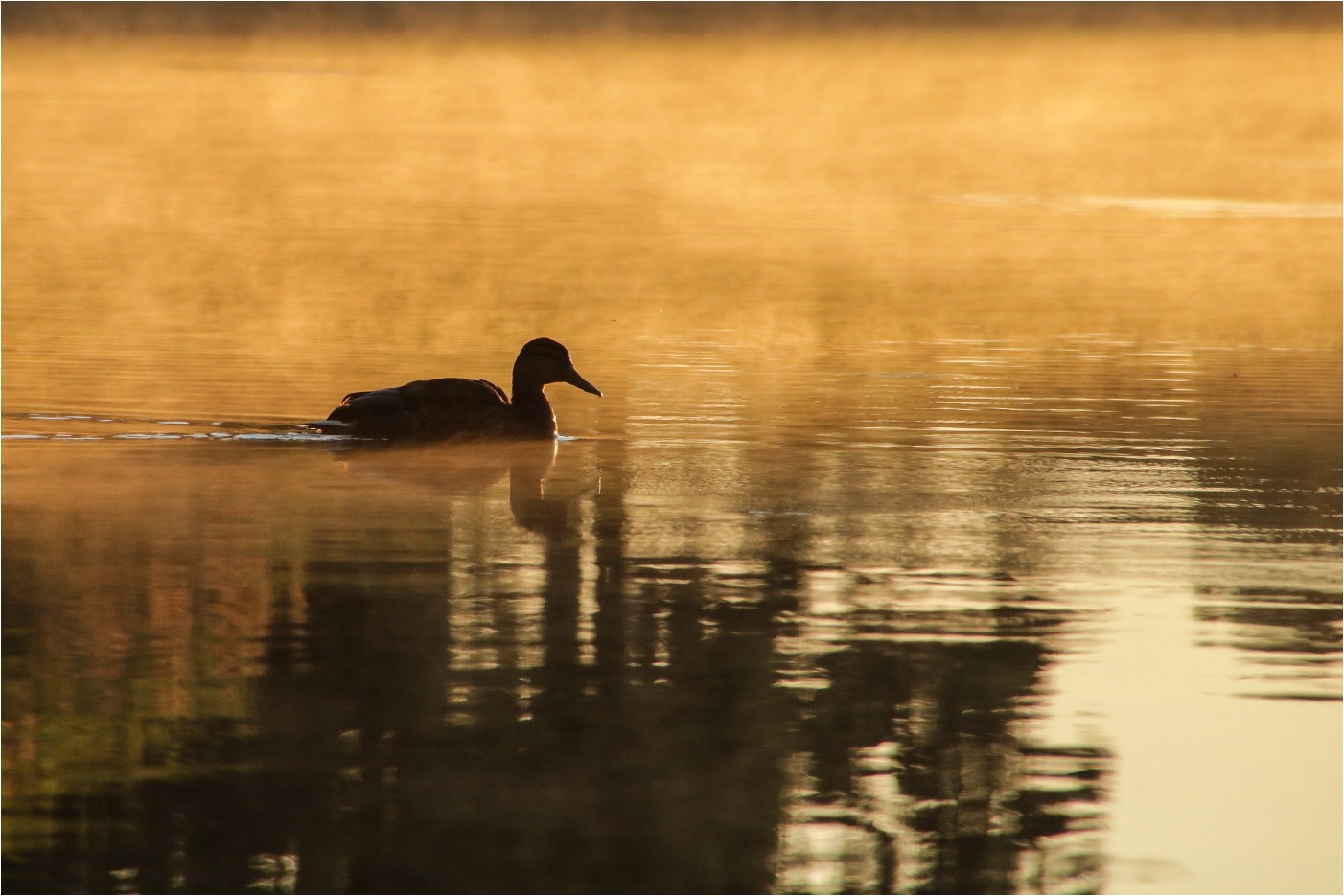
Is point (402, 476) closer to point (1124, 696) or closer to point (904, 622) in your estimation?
point (904, 622)

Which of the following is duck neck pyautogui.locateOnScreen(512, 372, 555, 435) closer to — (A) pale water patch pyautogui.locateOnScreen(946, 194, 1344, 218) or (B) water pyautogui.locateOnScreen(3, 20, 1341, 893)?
(B) water pyautogui.locateOnScreen(3, 20, 1341, 893)

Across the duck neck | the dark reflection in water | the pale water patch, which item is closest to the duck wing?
the duck neck

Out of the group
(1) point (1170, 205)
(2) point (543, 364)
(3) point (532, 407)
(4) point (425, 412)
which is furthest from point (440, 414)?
(1) point (1170, 205)

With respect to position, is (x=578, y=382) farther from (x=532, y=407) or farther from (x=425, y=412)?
(x=425, y=412)

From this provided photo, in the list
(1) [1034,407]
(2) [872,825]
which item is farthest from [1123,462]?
(2) [872,825]

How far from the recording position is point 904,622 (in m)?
10.8

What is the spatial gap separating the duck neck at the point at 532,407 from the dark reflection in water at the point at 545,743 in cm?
456

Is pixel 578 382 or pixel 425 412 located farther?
pixel 578 382

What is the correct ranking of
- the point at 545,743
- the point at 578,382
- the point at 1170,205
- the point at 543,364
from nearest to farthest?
the point at 545,743, the point at 543,364, the point at 578,382, the point at 1170,205

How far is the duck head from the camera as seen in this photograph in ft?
57.2

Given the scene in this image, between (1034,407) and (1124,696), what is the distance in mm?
8936

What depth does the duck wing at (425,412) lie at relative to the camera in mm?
16359

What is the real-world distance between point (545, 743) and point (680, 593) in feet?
8.10

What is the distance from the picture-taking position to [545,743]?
8.97 metres
